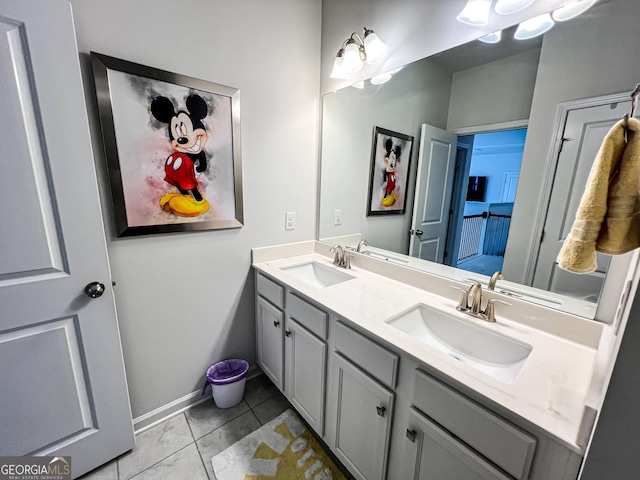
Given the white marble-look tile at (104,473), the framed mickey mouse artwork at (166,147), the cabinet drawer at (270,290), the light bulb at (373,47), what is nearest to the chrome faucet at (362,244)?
the cabinet drawer at (270,290)

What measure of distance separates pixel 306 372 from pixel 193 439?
2.42 feet

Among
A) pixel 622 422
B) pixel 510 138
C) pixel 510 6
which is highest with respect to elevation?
pixel 510 6

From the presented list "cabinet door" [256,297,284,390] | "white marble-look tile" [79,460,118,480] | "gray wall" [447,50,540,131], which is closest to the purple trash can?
"cabinet door" [256,297,284,390]

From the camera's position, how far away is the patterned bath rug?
1.23 meters

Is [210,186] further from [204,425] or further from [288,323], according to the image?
[204,425]

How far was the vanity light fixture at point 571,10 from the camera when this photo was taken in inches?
34.3

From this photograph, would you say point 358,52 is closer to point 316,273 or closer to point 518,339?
point 316,273

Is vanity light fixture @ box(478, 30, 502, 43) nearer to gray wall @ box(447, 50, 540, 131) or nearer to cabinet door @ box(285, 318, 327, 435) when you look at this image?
gray wall @ box(447, 50, 540, 131)

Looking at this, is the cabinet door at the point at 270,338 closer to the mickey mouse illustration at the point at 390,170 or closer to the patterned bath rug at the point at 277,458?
the patterned bath rug at the point at 277,458

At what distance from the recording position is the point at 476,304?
109 centimetres

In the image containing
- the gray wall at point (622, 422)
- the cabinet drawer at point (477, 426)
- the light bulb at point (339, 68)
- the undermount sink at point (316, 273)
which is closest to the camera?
the gray wall at point (622, 422)

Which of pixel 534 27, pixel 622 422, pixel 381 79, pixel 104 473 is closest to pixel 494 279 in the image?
pixel 622 422

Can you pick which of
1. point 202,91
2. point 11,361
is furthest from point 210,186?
point 11,361

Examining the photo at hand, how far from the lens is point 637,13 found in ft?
2.59
